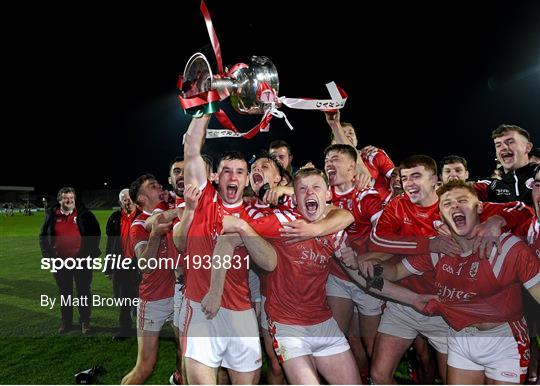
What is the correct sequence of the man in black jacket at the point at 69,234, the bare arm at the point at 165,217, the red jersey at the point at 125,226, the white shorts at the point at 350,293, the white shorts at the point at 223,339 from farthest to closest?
the man in black jacket at the point at 69,234 → the red jersey at the point at 125,226 → the white shorts at the point at 350,293 → the bare arm at the point at 165,217 → the white shorts at the point at 223,339

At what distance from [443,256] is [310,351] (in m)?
1.05

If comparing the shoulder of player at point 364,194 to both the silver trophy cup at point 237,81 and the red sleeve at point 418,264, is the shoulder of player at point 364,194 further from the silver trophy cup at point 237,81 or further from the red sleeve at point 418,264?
the silver trophy cup at point 237,81

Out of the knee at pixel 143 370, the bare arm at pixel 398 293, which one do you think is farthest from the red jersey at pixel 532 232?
the knee at pixel 143 370

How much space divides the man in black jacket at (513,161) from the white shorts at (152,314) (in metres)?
2.65

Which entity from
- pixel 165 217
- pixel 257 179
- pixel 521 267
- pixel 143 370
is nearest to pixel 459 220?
pixel 521 267

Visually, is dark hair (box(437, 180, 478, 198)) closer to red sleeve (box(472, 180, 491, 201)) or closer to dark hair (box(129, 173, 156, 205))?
red sleeve (box(472, 180, 491, 201))

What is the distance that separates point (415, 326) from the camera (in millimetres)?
3225

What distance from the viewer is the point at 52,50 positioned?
2120 cm

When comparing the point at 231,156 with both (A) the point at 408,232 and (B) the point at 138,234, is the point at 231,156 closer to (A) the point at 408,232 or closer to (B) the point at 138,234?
(B) the point at 138,234

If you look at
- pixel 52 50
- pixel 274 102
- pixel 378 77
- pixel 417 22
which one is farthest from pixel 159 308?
pixel 52 50

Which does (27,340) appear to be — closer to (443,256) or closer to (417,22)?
(443,256)

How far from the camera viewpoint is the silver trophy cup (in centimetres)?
265

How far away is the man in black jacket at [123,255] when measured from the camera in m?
5.26

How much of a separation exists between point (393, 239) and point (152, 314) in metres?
1.93
